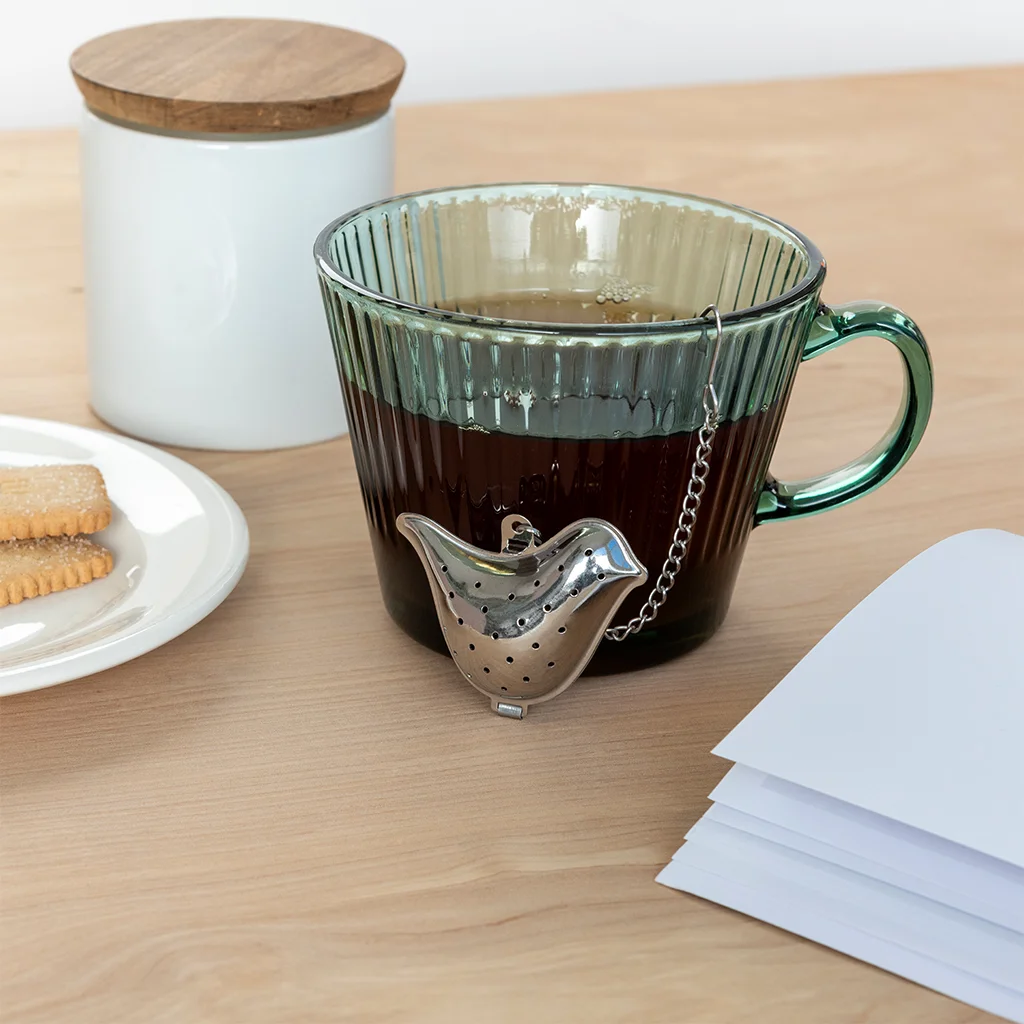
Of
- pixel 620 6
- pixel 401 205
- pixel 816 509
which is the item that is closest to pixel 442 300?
pixel 401 205

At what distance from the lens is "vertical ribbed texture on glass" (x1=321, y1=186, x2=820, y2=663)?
14.8 inches

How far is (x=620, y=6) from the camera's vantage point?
1602 millimetres

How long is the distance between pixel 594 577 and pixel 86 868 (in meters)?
0.15

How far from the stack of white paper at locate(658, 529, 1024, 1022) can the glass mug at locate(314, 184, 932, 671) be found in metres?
0.07

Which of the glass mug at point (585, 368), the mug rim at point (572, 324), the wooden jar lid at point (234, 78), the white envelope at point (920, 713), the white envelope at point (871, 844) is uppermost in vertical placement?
the wooden jar lid at point (234, 78)

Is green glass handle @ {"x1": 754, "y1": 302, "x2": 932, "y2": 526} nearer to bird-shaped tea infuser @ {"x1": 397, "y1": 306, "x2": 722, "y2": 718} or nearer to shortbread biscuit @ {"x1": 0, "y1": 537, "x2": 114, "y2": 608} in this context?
bird-shaped tea infuser @ {"x1": 397, "y1": 306, "x2": 722, "y2": 718}

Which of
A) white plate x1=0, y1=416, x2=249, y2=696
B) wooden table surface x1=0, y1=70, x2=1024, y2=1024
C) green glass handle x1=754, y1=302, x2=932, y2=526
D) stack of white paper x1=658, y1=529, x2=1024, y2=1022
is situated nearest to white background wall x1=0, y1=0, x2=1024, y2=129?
wooden table surface x1=0, y1=70, x2=1024, y2=1024

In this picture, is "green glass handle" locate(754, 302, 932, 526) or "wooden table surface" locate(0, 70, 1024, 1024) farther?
"green glass handle" locate(754, 302, 932, 526)

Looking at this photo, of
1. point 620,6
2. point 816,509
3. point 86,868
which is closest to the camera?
point 86,868

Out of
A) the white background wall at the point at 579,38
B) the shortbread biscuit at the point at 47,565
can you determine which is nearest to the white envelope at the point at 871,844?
the shortbread biscuit at the point at 47,565

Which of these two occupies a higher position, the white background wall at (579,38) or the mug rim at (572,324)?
the mug rim at (572,324)

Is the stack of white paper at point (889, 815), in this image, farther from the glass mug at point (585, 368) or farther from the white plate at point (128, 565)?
the white plate at point (128, 565)

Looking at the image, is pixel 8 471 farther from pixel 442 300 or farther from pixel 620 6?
pixel 620 6

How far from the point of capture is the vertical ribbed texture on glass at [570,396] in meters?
0.38
